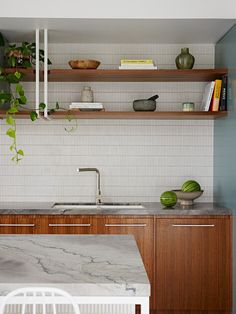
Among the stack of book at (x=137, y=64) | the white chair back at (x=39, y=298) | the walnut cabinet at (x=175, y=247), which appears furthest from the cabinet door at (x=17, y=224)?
the white chair back at (x=39, y=298)

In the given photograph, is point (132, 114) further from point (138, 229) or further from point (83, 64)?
point (138, 229)

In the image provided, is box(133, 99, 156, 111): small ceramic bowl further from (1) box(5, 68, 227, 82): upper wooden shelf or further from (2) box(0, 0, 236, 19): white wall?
(2) box(0, 0, 236, 19): white wall

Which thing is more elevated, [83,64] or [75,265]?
[83,64]

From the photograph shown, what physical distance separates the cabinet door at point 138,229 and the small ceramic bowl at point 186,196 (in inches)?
16.1

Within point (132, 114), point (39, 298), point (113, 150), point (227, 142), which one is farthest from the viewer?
point (113, 150)

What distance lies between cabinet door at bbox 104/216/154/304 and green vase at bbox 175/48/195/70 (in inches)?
51.3

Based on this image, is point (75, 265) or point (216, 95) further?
point (216, 95)

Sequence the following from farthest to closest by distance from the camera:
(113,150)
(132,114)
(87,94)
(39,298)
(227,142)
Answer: (113,150), (87,94), (132,114), (227,142), (39,298)

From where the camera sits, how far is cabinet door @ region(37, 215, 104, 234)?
14.1 ft

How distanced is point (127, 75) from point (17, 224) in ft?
4.87

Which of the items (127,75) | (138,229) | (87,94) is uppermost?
(127,75)

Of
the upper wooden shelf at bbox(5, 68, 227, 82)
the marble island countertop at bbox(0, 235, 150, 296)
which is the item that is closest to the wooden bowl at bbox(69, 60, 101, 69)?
the upper wooden shelf at bbox(5, 68, 227, 82)

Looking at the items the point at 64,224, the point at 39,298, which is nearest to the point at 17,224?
the point at 64,224

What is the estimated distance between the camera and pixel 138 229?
14.2 feet
